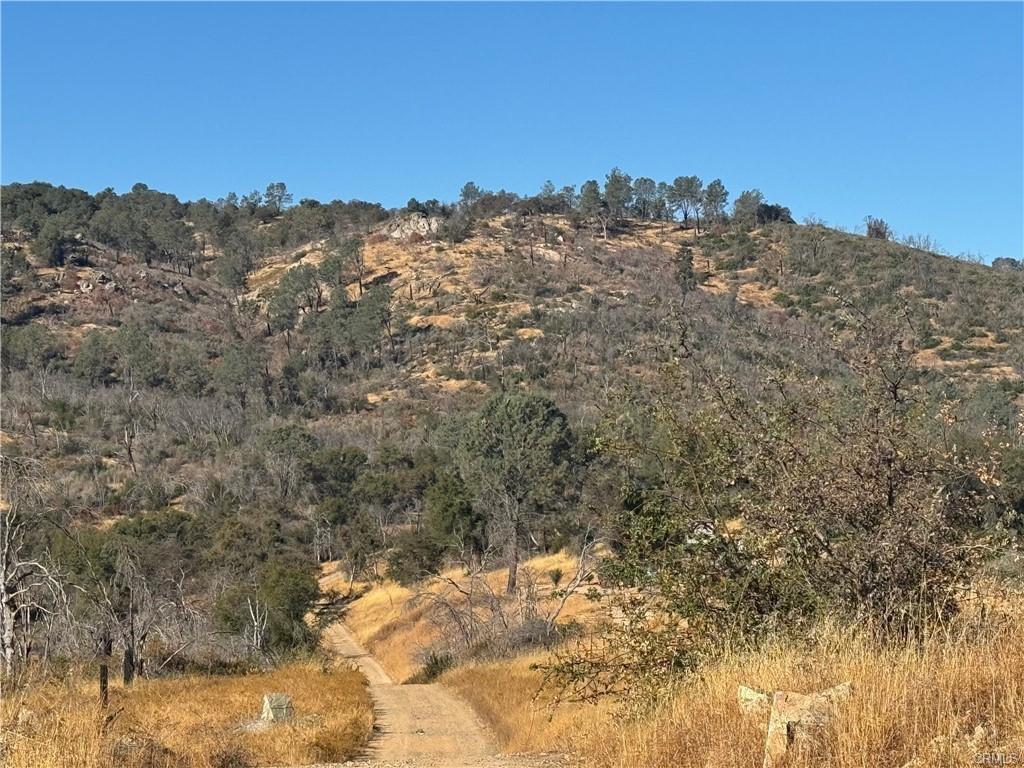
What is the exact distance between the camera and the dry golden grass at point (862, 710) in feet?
15.9

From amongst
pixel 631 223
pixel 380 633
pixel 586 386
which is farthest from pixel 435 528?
pixel 631 223

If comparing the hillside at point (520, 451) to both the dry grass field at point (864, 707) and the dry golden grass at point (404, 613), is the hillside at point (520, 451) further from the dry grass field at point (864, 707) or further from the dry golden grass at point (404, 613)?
the dry golden grass at point (404, 613)

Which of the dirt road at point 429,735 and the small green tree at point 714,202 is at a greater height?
the small green tree at point 714,202

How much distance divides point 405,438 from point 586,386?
14268 millimetres

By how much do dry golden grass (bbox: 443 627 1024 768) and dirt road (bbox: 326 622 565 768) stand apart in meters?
2.02

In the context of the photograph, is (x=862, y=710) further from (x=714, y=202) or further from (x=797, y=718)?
(x=714, y=202)

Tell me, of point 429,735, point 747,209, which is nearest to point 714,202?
point 747,209

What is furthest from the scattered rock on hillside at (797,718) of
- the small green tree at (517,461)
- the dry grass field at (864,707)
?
the small green tree at (517,461)

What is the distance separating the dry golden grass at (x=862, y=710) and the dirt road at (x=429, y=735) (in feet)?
6.64

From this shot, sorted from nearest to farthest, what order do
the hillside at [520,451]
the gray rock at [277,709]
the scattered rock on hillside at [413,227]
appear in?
1. the hillside at [520,451]
2. the gray rock at [277,709]
3. the scattered rock on hillside at [413,227]

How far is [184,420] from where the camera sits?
71.0 m

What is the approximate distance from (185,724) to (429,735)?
387 centimetres

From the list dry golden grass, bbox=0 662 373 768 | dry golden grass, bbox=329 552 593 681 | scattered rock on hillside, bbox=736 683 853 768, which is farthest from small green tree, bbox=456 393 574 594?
scattered rock on hillside, bbox=736 683 853 768

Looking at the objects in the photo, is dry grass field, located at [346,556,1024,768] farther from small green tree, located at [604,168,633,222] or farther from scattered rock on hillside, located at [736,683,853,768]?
small green tree, located at [604,168,633,222]
